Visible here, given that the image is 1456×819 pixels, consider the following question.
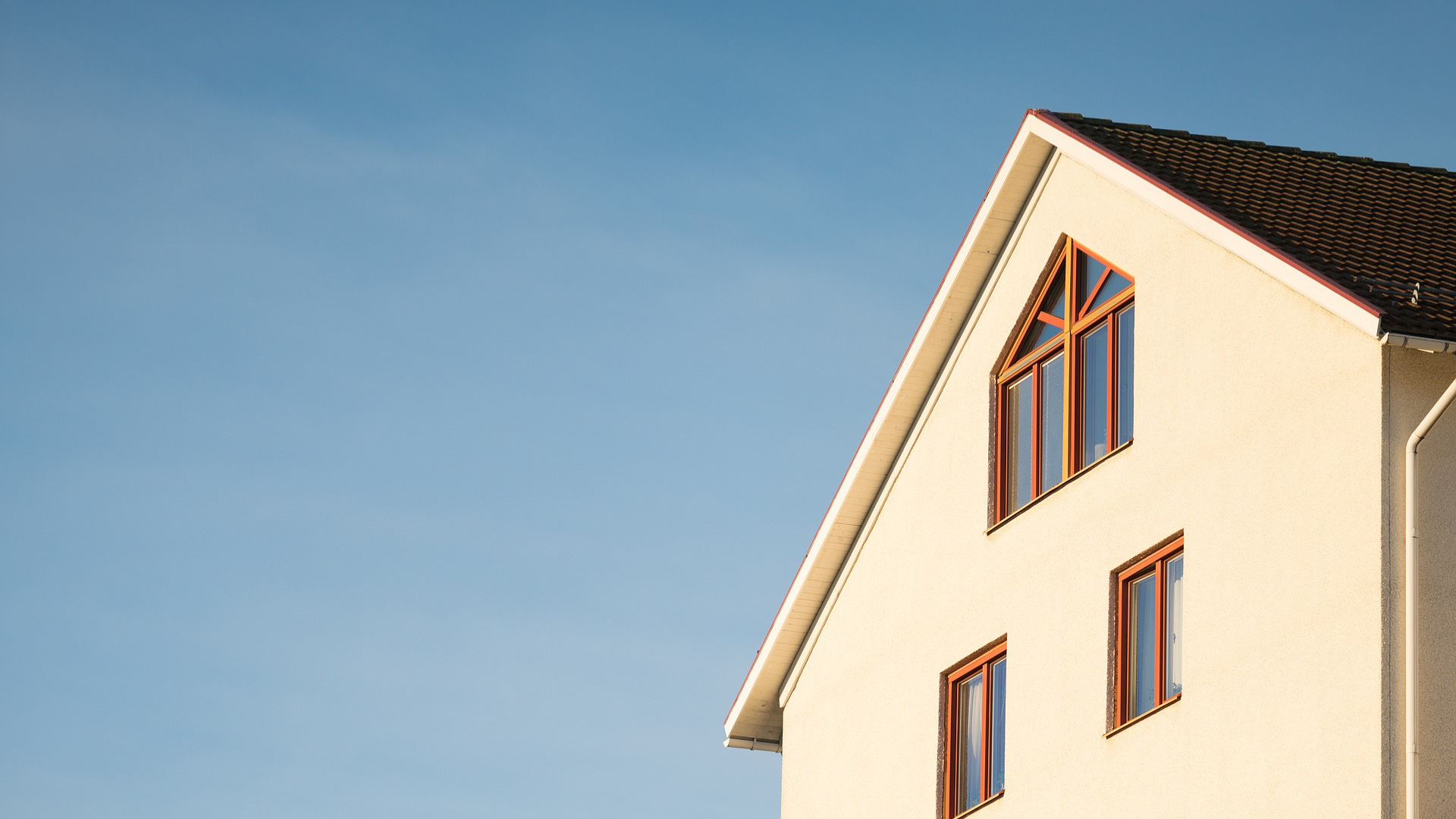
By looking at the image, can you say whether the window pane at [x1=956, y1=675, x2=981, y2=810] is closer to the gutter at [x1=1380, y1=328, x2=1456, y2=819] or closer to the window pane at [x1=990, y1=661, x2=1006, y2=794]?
the window pane at [x1=990, y1=661, x2=1006, y2=794]

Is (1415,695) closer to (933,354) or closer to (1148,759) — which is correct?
(1148,759)

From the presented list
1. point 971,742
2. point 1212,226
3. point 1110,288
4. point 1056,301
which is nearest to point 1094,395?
point 1110,288

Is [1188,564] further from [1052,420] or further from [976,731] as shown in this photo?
[976,731]

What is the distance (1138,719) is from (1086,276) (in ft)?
16.3

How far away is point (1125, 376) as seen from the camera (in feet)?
66.4

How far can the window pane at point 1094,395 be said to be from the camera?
2064 cm

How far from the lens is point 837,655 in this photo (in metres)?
25.6

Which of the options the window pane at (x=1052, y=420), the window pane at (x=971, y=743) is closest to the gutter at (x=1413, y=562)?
the window pane at (x=1052, y=420)

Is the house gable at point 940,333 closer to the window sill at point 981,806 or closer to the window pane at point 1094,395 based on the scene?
the window pane at point 1094,395

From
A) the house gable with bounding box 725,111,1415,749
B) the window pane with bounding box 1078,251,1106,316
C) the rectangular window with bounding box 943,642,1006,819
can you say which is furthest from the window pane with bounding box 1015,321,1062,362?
the rectangular window with bounding box 943,642,1006,819

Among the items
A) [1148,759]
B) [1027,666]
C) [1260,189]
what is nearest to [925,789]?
[1027,666]

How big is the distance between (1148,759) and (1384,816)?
3.43m

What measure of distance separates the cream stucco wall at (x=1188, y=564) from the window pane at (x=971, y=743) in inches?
13.7

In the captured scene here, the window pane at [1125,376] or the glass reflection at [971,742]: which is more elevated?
the window pane at [1125,376]
